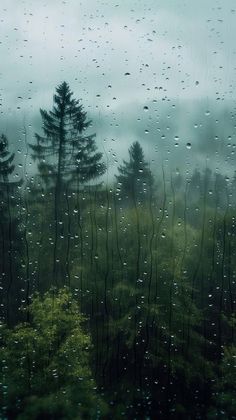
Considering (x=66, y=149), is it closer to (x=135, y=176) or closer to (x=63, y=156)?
(x=63, y=156)

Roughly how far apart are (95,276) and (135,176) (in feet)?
8.89

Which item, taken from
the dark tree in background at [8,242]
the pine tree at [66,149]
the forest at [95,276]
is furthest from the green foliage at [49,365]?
the pine tree at [66,149]

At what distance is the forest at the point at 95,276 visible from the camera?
6062 millimetres

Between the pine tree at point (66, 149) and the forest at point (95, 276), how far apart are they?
0.02m

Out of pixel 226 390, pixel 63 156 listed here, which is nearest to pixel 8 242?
pixel 63 156

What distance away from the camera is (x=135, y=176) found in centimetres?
740

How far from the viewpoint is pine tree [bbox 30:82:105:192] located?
6641 millimetres

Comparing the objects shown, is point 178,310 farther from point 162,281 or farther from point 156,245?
point 156,245

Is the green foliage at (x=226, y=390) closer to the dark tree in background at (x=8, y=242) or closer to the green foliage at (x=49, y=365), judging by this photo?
the green foliage at (x=49, y=365)

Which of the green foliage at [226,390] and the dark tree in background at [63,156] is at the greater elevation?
the dark tree in background at [63,156]

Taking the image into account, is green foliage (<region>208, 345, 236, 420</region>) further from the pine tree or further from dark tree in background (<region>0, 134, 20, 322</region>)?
the pine tree

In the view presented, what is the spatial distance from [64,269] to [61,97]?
9.41 feet

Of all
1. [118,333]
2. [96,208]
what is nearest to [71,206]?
[96,208]

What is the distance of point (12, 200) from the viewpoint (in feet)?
21.6
